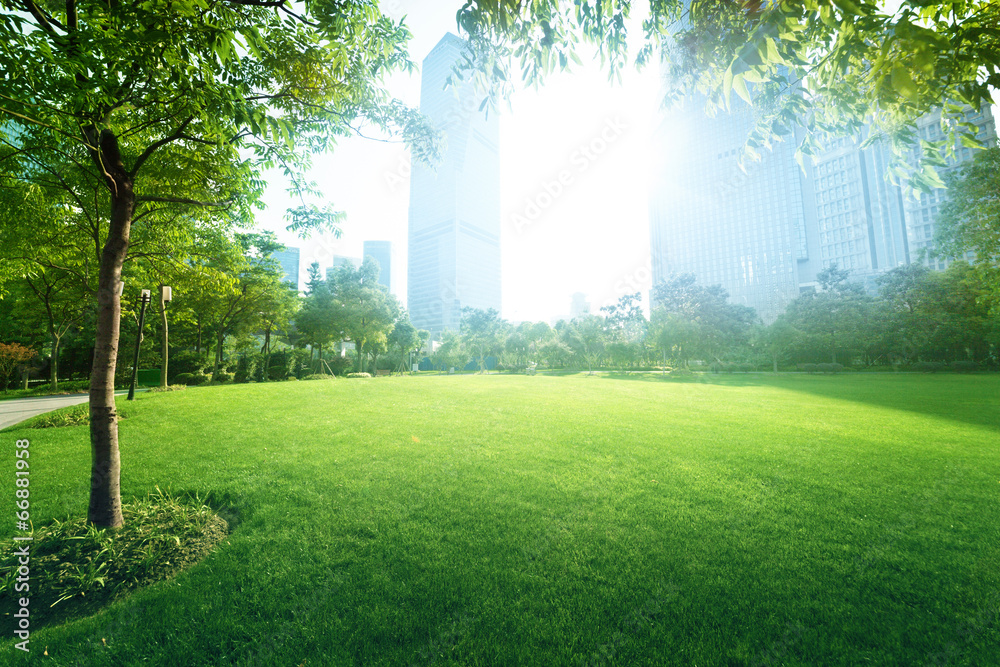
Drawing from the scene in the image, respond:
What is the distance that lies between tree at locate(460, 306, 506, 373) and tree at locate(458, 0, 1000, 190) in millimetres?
47948

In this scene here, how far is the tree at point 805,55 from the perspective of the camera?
2350 mm

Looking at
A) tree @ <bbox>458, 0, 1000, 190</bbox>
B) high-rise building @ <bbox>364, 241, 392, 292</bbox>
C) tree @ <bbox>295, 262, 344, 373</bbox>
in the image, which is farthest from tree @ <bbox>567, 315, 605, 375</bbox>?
tree @ <bbox>458, 0, 1000, 190</bbox>

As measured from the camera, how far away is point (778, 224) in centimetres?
8362

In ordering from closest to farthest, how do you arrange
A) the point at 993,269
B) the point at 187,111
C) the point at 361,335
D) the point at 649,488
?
the point at 187,111 < the point at 649,488 < the point at 993,269 < the point at 361,335

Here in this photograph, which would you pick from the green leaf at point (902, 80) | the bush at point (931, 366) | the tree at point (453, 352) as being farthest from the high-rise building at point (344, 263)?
the bush at point (931, 366)

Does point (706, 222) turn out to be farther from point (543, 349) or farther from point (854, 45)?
point (854, 45)

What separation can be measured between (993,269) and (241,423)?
24.8m

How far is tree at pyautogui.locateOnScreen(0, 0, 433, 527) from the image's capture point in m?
2.53

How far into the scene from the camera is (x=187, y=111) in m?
3.66

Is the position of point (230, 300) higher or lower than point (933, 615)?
higher

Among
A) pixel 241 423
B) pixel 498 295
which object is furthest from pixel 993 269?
pixel 498 295

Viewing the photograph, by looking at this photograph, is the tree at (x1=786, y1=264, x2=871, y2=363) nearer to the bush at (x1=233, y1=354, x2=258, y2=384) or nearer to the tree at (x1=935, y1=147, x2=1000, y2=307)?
the tree at (x1=935, y1=147, x2=1000, y2=307)

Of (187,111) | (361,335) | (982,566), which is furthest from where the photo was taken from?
(361,335)

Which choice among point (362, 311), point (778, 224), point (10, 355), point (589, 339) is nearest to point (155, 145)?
point (10, 355)
